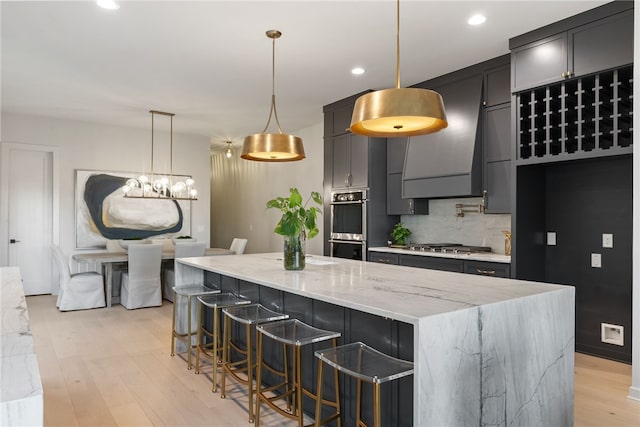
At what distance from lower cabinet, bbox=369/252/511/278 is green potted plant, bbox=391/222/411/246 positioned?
1.28 feet

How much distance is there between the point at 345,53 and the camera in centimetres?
405

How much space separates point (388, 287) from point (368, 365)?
0.50 meters

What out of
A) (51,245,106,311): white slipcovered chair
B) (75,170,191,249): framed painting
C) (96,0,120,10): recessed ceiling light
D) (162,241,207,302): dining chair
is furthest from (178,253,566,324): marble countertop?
(75,170,191,249): framed painting

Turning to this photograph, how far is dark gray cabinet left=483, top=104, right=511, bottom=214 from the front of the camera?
161 inches

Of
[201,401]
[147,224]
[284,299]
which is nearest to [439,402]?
[284,299]

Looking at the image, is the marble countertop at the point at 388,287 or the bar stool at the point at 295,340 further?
the bar stool at the point at 295,340

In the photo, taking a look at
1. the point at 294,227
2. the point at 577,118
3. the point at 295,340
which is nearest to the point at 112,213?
the point at 294,227

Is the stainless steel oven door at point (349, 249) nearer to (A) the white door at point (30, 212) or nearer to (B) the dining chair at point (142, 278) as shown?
(B) the dining chair at point (142, 278)

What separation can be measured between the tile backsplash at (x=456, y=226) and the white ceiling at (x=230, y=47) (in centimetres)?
147

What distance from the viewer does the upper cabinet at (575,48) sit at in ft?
10.2

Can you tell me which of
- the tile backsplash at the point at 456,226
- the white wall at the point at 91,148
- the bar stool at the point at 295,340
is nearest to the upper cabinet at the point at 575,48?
the tile backsplash at the point at 456,226

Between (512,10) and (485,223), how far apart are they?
2169mm

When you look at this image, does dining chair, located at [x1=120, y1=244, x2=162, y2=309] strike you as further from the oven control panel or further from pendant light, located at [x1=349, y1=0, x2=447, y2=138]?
pendant light, located at [x1=349, y1=0, x2=447, y2=138]

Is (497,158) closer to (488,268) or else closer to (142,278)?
(488,268)
